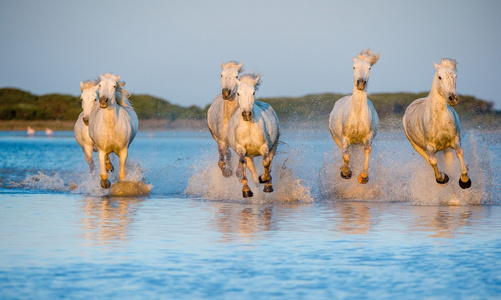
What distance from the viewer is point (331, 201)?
15938mm

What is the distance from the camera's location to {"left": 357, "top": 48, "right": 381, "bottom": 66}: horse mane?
1520 cm

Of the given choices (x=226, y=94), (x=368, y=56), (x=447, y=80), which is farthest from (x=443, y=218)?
(x=226, y=94)

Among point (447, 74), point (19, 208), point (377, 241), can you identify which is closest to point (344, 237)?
point (377, 241)

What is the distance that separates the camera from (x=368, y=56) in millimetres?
15242

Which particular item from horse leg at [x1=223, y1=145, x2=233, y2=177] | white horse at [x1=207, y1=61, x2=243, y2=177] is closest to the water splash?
horse leg at [x1=223, y1=145, x2=233, y2=177]

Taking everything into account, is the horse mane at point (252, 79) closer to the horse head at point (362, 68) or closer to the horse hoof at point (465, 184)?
the horse head at point (362, 68)

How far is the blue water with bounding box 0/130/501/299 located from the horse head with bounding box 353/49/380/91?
6.84 feet

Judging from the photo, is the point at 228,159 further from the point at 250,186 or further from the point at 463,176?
the point at 463,176

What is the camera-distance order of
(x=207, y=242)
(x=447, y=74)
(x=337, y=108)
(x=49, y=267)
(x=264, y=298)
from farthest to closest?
(x=337, y=108)
(x=447, y=74)
(x=207, y=242)
(x=49, y=267)
(x=264, y=298)

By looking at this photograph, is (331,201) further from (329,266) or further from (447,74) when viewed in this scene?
(329,266)

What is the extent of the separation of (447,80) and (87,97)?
7510mm

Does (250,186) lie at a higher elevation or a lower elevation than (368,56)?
lower

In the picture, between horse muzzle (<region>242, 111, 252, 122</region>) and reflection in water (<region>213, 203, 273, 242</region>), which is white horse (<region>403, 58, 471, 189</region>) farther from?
horse muzzle (<region>242, 111, 252, 122</region>)

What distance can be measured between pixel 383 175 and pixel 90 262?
9.23 meters
